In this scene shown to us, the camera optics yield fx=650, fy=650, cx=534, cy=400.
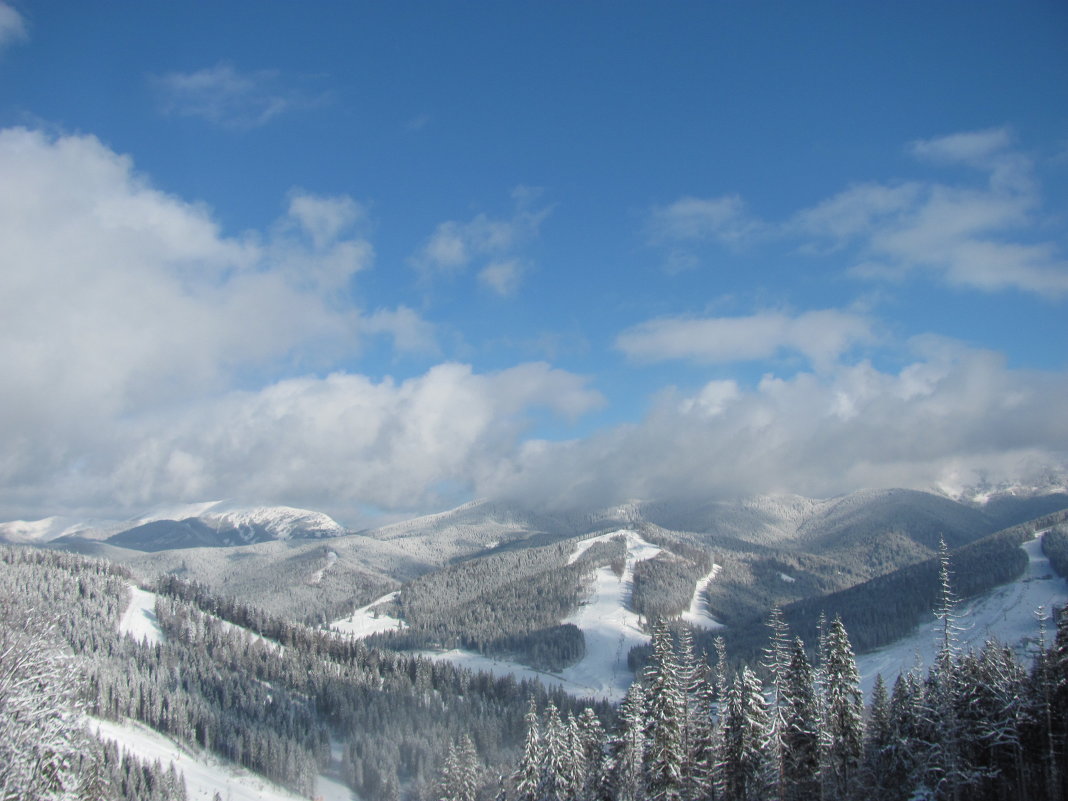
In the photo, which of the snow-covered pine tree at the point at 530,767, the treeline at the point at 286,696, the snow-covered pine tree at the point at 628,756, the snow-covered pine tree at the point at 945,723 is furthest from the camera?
the treeline at the point at 286,696

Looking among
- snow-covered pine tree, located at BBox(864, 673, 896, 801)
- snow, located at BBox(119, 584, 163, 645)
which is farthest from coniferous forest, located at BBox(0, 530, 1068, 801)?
snow, located at BBox(119, 584, 163, 645)

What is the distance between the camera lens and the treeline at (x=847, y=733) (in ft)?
145

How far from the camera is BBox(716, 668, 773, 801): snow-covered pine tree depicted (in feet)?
156

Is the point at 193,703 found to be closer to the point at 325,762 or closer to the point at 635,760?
the point at 325,762

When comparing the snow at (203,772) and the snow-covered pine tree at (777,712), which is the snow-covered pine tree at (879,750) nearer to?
the snow-covered pine tree at (777,712)

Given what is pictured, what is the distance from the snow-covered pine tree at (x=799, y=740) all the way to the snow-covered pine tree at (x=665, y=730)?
24.1 ft

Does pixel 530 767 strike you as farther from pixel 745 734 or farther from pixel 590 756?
pixel 745 734

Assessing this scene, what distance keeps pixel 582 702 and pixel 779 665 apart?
5516 inches

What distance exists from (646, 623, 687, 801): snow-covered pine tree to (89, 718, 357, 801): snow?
99.2m

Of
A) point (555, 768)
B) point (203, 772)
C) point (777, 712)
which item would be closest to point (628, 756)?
point (555, 768)

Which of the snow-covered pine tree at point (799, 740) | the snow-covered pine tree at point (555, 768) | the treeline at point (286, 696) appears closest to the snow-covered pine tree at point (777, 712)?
the snow-covered pine tree at point (799, 740)

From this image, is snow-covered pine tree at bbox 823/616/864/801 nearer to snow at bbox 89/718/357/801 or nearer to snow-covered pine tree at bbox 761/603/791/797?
snow-covered pine tree at bbox 761/603/791/797

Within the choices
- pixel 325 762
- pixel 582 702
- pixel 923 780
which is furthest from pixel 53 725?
pixel 582 702

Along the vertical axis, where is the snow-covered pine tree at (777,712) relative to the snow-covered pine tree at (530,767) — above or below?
above
